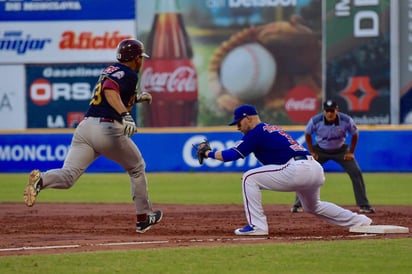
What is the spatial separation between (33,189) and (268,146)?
2481 mm

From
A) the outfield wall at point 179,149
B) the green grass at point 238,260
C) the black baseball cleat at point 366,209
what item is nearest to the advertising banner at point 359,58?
the outfield wall at point 179,149

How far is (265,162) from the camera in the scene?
12.1 metres

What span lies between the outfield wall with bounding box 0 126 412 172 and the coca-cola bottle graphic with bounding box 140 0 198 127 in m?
5.80

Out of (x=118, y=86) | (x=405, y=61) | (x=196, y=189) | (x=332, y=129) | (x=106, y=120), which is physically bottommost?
(x=196, y=189)

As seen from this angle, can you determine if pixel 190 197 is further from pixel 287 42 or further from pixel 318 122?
pixel 287 42

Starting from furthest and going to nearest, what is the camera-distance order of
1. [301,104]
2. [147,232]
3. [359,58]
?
[301,104] < [359,58] < [147,232]

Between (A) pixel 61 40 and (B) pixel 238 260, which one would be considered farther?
(A) pixel 61 40

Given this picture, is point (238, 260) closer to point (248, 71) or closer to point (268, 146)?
point (268, 146)

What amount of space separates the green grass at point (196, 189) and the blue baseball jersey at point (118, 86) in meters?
6.78

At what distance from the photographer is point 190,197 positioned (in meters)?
19.9

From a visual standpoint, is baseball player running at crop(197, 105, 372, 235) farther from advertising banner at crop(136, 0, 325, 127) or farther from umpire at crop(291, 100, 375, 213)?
advertising banner at crop(136, 0, 325, 127)

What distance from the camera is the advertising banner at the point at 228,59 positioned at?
32.6 meters

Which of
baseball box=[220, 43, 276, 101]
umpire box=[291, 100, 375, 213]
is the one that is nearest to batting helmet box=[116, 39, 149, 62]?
umpire box=[291, 100, 375, 213]

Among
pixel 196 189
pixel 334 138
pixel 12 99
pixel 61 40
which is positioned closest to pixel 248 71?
pixel 61 40
